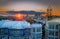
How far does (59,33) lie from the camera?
61.7 inches

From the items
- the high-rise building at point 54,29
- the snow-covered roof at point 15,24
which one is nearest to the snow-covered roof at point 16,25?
the snow-covered roof at point 15,24

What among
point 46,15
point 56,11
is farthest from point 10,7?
point 56,11

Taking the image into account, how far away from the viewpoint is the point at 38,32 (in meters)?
1.59

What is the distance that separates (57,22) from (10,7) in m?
0.82

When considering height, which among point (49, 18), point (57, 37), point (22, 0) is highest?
point (22, 0)

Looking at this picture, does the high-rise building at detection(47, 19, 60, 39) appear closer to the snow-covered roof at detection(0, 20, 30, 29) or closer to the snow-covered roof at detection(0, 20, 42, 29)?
the snow-covered roof at detection(0, 20, 42, 29)

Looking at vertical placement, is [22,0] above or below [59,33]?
above

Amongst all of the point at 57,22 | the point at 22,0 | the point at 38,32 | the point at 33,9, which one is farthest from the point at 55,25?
the point at 22,0

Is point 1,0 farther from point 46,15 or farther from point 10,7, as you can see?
point 46,15

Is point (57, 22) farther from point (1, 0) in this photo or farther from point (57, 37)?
point (1, 0)

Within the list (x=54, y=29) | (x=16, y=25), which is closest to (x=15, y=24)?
(x=16, y=25)

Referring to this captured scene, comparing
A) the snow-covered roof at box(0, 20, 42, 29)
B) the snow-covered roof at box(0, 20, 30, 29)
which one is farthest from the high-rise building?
the snow-covered roof at box(0, 20, 30, 29)

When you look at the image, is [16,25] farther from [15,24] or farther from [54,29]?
[54,29]

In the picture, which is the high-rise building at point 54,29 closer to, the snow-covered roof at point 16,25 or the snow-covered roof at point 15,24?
the snow-covered roof at point 16,25
